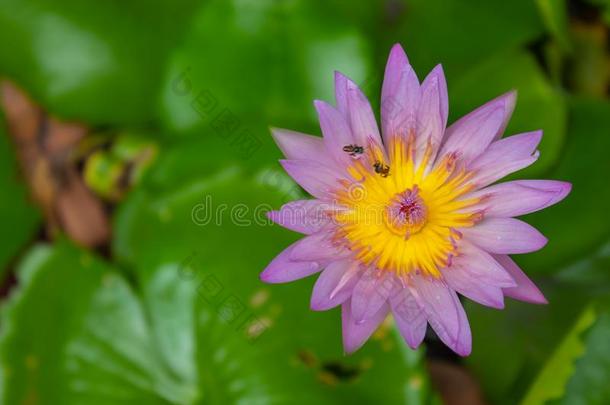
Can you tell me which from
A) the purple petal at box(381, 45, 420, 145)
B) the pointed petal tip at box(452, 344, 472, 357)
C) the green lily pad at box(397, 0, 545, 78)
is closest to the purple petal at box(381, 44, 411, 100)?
the purple petal at box(381, 45, 420, 145)

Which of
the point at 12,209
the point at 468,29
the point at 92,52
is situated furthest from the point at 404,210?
the point at 12,209

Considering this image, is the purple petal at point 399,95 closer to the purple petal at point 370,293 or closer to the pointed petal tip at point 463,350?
the purple petal at point 370,293

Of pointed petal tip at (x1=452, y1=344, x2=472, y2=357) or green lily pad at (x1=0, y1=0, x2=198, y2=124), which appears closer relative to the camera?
pointed petal tip at (x1=452, y1=344, x2=472, y2=357)

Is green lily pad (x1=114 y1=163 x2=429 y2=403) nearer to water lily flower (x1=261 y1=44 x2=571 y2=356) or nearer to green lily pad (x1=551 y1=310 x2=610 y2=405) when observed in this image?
green lily pad (x1=551 y1=310 x2=610 y2=405)

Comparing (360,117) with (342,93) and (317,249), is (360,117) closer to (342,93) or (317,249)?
(342,93)

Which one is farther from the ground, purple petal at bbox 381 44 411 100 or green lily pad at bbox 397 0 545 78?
green lily pad at bbox 397 0 545 78

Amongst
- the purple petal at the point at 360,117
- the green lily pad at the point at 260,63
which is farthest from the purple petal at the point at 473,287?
the green lily pad at the point at 260,63

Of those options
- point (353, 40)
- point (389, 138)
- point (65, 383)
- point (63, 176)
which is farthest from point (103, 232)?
point (389, 138)
